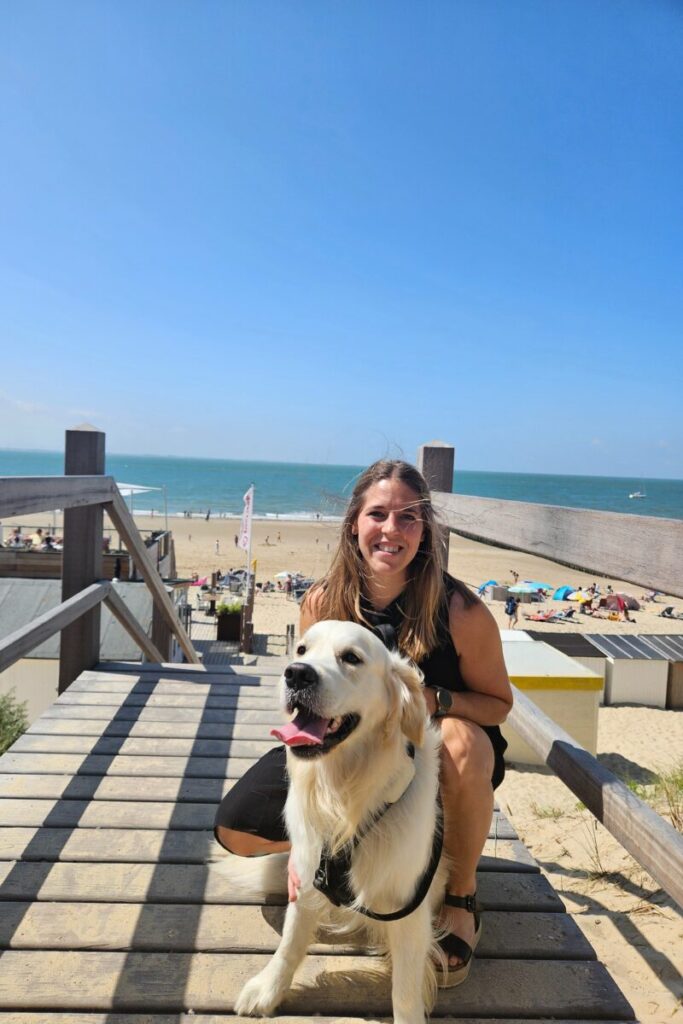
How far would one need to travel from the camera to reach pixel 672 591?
Result: 1.27m

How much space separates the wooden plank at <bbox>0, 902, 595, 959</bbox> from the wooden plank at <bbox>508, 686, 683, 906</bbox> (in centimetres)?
39

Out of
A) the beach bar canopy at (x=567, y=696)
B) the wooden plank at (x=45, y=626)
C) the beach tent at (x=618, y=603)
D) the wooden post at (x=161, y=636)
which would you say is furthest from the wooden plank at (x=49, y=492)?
the beach tent at (x=618, y=603)

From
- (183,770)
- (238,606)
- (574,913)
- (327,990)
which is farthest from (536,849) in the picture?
(238,606)

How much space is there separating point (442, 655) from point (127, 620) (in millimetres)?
2602

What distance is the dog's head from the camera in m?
1.41

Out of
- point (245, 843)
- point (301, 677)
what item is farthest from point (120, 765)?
point (301, 677)

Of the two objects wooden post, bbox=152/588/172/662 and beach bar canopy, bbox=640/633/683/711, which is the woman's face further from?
beach bar canopy, bbox=640/633/683/711

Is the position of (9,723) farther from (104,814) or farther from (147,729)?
(104,814)

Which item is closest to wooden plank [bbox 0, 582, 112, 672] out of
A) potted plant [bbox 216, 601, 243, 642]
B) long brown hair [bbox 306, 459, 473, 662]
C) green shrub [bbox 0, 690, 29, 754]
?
long brown hair [bbox 306, 459, 473, 662]

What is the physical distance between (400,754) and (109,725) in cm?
206

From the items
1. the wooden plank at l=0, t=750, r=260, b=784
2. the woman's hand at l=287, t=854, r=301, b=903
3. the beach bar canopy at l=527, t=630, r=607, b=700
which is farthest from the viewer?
the beach bar canopy at l=527, t=630, r=607, b=700

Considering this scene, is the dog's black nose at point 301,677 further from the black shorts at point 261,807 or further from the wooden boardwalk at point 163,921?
the wooden boardwalk at point 163,921

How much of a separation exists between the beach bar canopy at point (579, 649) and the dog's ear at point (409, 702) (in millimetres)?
9291

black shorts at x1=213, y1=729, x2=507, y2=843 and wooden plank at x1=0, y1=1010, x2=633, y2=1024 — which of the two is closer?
wooden plank at x1=0, y1=1010, x2=633, y2=1024
